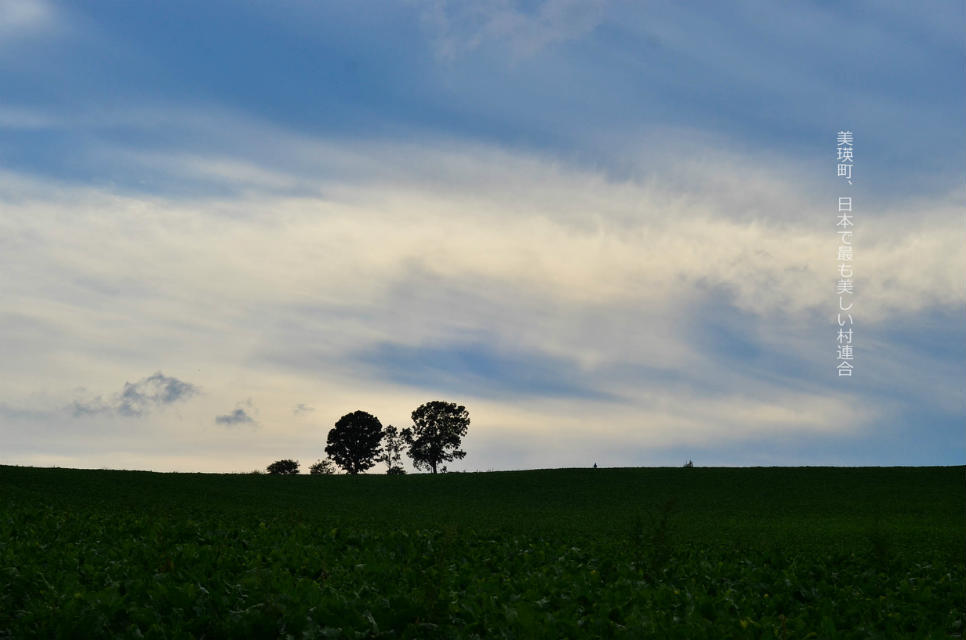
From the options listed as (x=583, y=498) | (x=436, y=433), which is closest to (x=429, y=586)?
(x=583, y=498)

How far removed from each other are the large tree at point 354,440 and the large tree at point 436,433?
5.32m

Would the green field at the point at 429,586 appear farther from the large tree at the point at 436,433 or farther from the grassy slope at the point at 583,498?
the large tree at the point at 436,433

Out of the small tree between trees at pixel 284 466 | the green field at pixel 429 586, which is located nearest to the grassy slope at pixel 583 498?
the green field at pixel 429 586

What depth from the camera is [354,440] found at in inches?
4518

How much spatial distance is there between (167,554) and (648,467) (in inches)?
2820

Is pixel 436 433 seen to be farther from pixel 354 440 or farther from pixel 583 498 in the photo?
pixel 583 498

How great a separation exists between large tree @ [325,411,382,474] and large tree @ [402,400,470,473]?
5.32 metres

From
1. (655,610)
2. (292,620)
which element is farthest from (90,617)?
(655,610)

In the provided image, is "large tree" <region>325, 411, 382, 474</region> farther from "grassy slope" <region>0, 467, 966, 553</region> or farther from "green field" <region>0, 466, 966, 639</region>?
"green field" <region>0, 466, 966, 639</region>

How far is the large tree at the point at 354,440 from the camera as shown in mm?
114812

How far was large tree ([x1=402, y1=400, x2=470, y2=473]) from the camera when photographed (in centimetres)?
11569

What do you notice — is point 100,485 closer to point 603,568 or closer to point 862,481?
point 603,568

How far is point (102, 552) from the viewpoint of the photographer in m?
16.0

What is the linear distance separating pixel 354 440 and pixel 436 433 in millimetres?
11479
